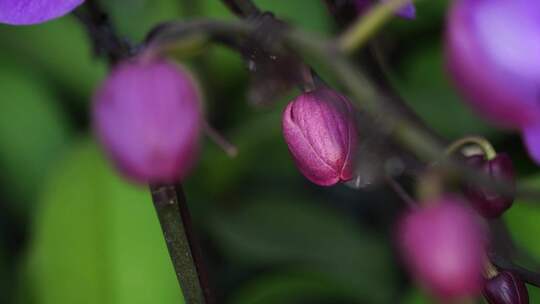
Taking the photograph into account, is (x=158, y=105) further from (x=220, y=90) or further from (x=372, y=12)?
(x=220, y=90)

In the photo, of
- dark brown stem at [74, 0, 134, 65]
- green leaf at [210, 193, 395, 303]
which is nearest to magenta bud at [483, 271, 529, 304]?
dark brown stem at [74, 0, 134, 65]

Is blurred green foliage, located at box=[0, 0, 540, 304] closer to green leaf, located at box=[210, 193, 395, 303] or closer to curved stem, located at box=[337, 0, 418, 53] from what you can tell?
green leaf, located at box=[210, 193, 395, 303]

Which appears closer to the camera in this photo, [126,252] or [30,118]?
[126,252]

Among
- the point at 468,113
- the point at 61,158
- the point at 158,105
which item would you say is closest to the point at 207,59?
the point at 61,158

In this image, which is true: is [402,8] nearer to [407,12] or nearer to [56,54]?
[407,12]

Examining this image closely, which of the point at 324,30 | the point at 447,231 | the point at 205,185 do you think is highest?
the point at 447,231

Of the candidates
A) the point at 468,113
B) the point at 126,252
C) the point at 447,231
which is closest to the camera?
the point at 447,231

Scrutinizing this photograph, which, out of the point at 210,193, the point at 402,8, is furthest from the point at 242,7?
the point at 210,193
